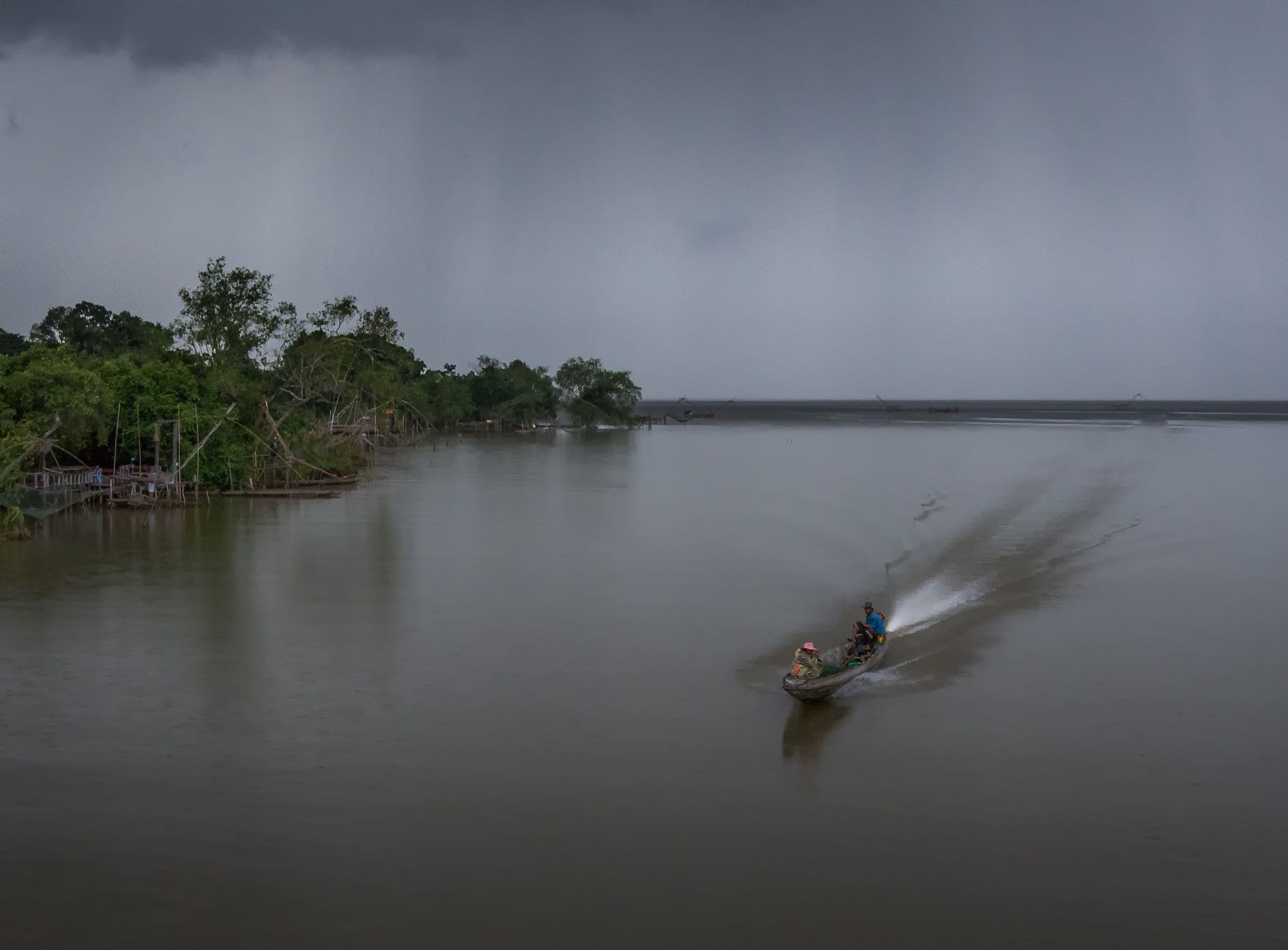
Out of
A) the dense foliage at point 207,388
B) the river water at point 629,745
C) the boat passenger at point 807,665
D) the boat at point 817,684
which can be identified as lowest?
the river water at point 629,745

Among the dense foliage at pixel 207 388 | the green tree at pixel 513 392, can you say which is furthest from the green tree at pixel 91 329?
the green tree at pixel 513 392

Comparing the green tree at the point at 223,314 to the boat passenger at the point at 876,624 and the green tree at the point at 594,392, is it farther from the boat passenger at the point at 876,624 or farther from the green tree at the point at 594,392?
the green tree at the point at 594,392

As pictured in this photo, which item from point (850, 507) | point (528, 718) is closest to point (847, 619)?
point (528, 718)

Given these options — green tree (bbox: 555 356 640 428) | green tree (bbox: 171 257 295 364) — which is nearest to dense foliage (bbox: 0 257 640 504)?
green tree (bbox: 171 257 295 364)

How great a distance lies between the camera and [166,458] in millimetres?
33188

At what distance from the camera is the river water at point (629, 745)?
9.00 metres

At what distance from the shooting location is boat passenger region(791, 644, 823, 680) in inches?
530

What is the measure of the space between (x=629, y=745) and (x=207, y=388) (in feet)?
84.8

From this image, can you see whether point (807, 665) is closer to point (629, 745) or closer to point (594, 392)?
point (629, 745)

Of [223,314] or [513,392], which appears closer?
[223,314]

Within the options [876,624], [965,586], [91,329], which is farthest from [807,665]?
[91,329]

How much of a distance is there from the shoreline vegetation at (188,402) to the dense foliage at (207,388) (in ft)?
0.17

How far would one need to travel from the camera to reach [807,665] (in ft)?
44.3

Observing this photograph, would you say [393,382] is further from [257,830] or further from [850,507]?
[257,830]
